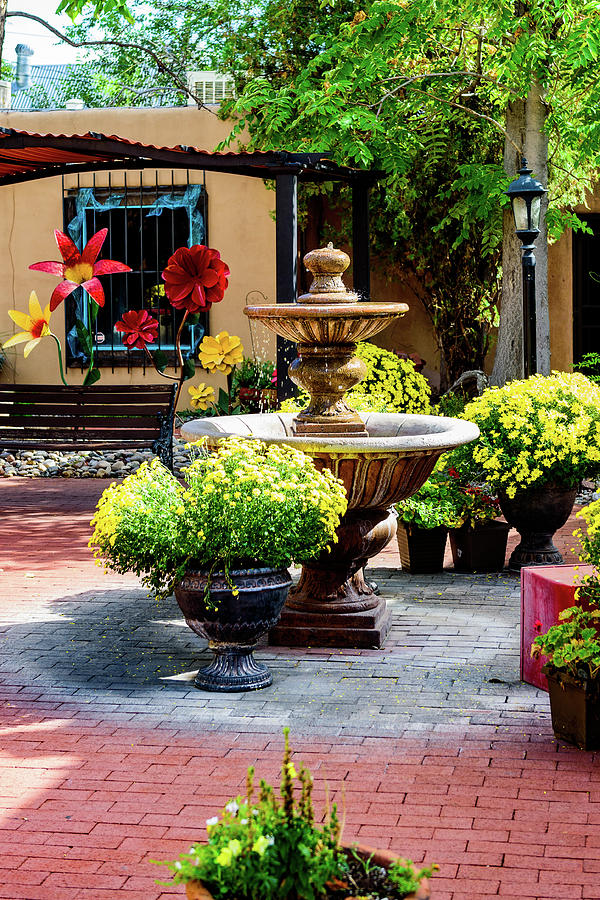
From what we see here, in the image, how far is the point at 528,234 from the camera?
9.28 meters

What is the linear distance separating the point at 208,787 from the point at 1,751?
0.97 m

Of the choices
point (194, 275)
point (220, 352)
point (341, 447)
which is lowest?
point (341, 447)

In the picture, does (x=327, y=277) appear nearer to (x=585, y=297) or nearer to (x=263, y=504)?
(x=263, y=504)

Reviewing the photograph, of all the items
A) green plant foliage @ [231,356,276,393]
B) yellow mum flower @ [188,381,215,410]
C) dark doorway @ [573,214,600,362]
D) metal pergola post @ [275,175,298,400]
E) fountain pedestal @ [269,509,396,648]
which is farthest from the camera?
dark doorway @ [573,214,600,362]

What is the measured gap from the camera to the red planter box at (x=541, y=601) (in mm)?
5113

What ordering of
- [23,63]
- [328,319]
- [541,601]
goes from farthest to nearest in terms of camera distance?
1. [23,63]
2. [328,319]
3. [541,601]

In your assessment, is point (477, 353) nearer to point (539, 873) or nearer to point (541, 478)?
→ point (541, 478)

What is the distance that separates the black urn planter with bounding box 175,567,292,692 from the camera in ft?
17.1

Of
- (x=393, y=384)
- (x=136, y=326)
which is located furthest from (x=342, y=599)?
(x=136, y=326)

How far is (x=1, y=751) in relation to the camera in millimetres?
4621

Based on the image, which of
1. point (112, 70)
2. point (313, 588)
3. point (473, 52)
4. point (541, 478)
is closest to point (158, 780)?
point (313, 588)

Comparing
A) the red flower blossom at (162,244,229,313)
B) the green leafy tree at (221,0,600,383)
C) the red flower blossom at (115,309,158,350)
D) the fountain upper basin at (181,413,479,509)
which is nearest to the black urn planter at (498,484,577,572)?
the fountain upper basin at (181,413,479,509)

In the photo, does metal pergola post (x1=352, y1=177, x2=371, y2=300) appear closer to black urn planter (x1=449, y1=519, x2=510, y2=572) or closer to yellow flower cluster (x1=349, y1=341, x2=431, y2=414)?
yellow flower cluster (x1=349, y1=341, x2=431, y2=414)

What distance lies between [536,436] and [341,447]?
2.07 m
